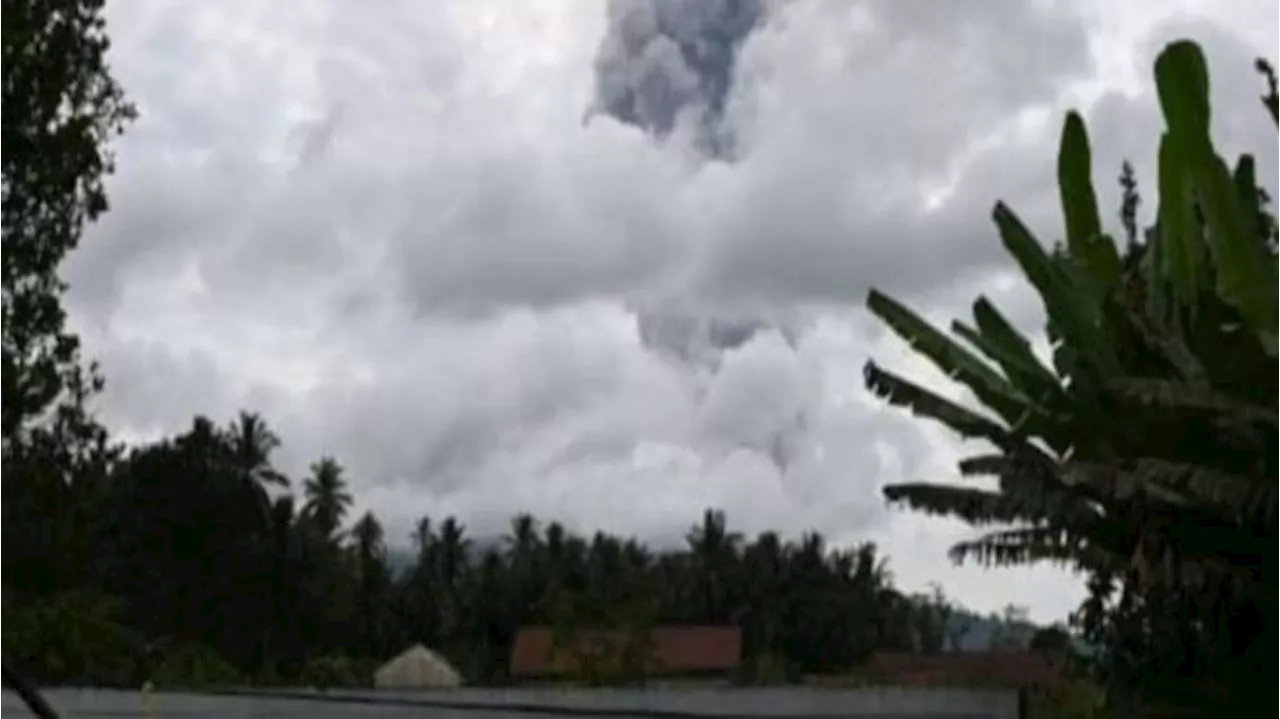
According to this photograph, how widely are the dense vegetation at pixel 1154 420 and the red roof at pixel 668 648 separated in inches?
1632

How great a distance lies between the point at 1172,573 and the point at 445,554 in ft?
263

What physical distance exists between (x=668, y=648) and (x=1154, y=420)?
57.6 meters

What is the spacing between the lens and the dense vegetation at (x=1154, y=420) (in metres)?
9.89

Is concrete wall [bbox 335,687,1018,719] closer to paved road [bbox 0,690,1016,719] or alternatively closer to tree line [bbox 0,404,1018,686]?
paved road [bbox 0,690,1016,719]

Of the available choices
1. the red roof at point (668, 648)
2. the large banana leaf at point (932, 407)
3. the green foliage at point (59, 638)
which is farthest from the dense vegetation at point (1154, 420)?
the red roof at point (668, 648)

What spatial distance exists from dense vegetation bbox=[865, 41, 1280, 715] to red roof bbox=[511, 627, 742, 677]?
4145 centimetres

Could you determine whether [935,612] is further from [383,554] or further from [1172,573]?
[1172,573]

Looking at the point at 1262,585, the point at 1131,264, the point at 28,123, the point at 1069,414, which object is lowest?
the point at 1262,585

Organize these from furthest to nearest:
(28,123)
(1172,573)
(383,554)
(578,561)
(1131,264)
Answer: (383,554)
(578,561)
(28,123)
(1131,264)
(1172,573)

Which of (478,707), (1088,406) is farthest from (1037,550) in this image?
(478,707)

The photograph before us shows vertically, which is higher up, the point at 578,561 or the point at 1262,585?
the point at 578,561

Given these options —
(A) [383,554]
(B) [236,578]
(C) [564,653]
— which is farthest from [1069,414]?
(A) [383,554]

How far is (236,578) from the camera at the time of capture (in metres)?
71.1

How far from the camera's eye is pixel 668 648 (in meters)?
67.2
